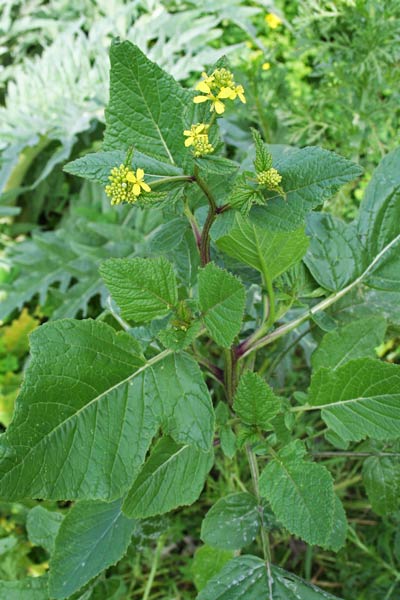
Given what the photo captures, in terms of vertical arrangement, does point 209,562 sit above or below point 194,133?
below

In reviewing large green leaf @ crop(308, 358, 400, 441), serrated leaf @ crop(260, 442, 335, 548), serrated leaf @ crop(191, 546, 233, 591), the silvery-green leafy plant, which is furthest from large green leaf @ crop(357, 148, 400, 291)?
serrated leaf @ crop(191, 546, 233, 591)

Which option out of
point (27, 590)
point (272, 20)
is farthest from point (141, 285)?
point (272, 20)

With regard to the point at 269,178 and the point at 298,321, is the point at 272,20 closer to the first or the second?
the point at 298,321

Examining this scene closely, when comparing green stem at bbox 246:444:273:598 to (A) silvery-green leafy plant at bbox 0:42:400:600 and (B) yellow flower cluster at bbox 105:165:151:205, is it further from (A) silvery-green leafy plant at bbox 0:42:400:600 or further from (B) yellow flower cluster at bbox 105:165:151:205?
(B) yellow flower cluster at bbox 105:165:151:205

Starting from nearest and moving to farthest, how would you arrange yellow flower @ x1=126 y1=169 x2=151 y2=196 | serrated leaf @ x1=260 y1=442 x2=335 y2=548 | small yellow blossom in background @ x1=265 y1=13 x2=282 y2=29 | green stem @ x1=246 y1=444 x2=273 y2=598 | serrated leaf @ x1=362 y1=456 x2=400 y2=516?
yellow flower @ x1=126 y1=169 x2=151 y2=196
serrated leaf @ x1=260 y1=442 x2=335 y2=548
green stem @ x1=246 y1=444 x2=273 y2=598
serrated leaf @ x1=362 y1=456 x2=400 y2=516
small yellow blossom in background @ x1=265 y1=13 x2=282 y2=29

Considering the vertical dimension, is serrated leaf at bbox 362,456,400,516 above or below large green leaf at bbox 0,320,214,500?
below
